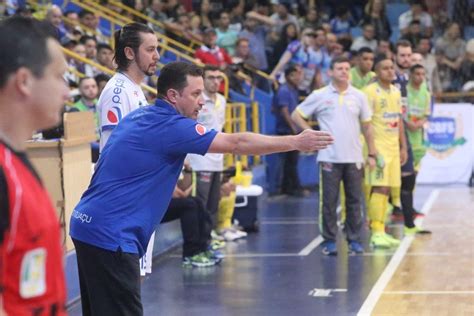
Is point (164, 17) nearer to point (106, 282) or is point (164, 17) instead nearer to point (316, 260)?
point (316, 260)

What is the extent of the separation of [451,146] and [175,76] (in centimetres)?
1333

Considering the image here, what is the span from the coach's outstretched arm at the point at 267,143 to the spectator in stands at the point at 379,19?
57.7 feet

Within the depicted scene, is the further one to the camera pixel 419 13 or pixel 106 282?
pixel 419 13

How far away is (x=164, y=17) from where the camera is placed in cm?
2142

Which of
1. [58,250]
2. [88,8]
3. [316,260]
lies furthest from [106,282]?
[88,8]

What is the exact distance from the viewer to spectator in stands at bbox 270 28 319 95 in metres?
19.6

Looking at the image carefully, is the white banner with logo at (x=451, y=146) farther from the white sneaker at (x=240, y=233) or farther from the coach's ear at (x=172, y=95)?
the coach's ear at (x=172, y=95)

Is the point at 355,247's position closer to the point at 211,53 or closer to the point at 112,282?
the point at 112,282

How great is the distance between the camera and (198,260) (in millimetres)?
10992

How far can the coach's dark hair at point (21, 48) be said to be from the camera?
9.88 ft

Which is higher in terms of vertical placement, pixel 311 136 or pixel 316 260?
pixel 311 136

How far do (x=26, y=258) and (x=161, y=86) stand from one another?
2.91 metres

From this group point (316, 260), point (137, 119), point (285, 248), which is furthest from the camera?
point (285, 248)

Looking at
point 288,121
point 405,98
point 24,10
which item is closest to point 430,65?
point 288,121
